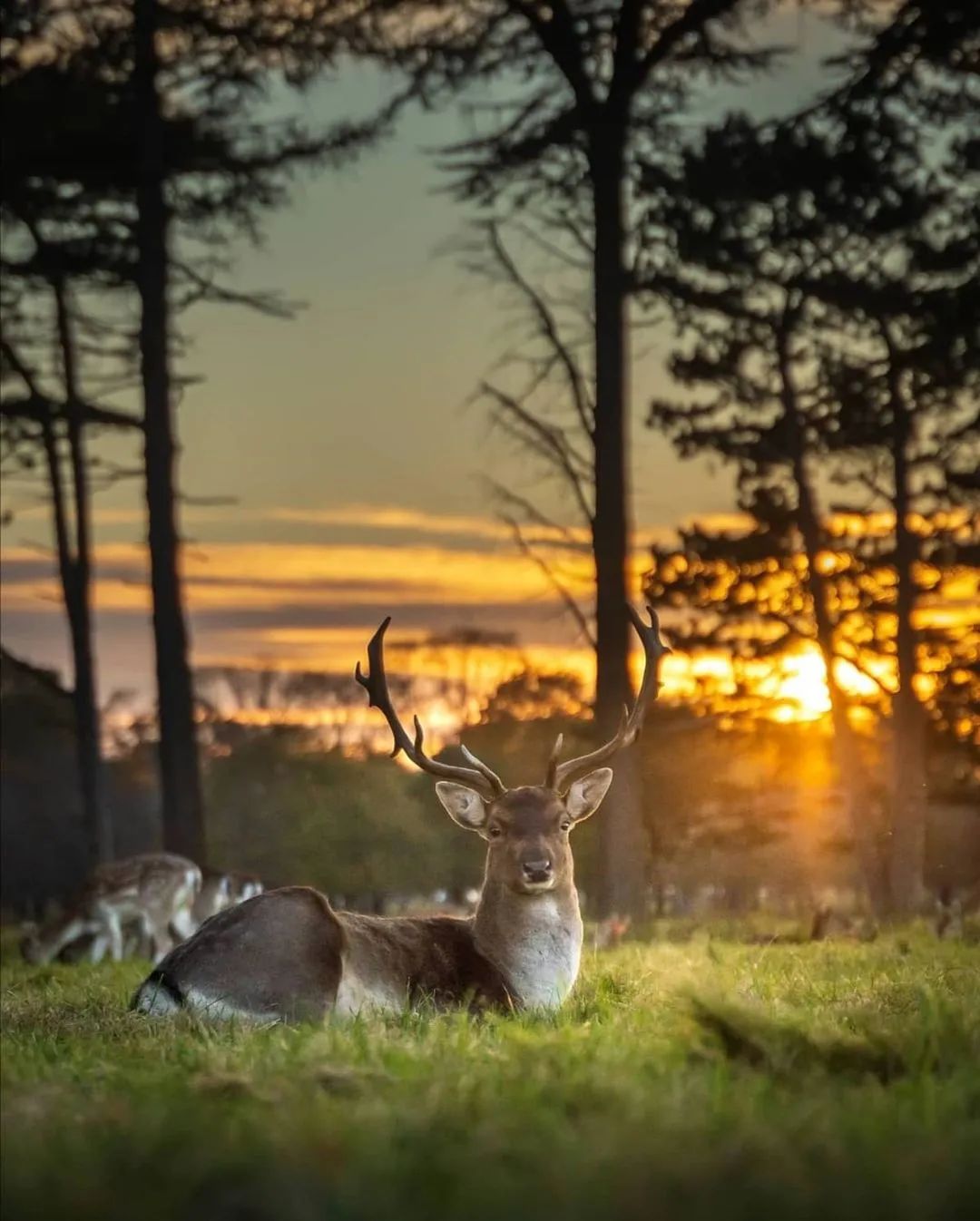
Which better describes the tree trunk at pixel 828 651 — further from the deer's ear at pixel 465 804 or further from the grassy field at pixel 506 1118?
the grassy field at pixel 506 1118

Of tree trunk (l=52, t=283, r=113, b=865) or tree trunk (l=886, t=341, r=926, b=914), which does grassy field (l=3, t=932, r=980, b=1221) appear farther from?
tree trunk (l=886, t=341, r=926, b=914)

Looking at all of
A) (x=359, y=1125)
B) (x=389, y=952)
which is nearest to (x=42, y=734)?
(x=389, y=952)

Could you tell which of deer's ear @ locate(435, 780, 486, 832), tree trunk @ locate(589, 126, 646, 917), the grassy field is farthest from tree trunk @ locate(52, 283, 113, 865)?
the grassy field

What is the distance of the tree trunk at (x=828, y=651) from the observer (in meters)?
24.1

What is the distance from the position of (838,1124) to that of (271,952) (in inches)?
141

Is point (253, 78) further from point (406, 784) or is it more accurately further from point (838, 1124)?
point (406, 784)

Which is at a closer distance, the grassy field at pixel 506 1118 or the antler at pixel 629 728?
the grassy field at pixel 506 1118

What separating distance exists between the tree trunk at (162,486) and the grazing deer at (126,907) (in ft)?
2.93

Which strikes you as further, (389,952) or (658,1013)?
(389,952)

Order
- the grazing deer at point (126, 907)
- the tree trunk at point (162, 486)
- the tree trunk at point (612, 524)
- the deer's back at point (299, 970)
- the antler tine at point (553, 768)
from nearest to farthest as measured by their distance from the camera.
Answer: the deer's back at point (299, 970) < the antler tine at point (553, 768) < the tree trunk at point (612, 524) < the grazing deer at point (126, 907) < the tree trunk at point (162, 486)

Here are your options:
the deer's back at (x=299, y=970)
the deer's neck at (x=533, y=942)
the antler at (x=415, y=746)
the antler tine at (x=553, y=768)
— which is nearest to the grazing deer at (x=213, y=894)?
the antler at (x=415, y=746)

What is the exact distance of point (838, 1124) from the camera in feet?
16.0

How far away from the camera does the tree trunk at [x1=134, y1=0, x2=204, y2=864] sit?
18.7 metres

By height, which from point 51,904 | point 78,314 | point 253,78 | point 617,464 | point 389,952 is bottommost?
point 51,904
